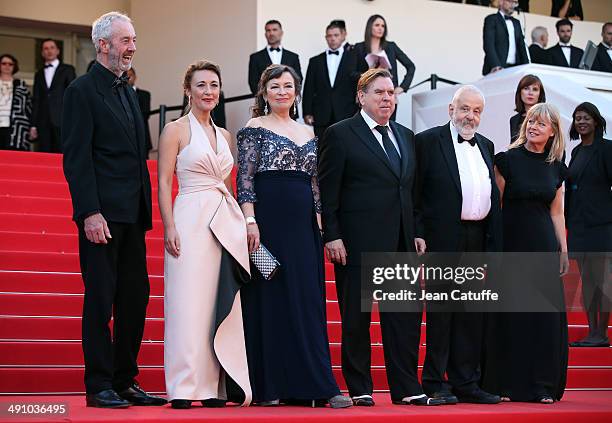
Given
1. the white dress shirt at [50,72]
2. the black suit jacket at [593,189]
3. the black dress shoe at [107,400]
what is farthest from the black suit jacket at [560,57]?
the black dress shoe at [107,400]

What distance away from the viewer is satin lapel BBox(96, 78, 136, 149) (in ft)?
18.2

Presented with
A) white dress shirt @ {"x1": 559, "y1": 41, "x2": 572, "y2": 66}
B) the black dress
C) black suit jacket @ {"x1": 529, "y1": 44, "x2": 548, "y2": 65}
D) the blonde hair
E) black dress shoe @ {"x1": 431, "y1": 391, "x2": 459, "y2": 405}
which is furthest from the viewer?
white dress shirt @ {"x1": 559, "y1": 41, "x2": 572, "y2": 66}

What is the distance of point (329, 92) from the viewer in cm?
1309

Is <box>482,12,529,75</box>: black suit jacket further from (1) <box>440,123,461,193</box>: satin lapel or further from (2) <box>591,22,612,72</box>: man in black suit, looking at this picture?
(1) <box>440,123,461,193</box>: satin lapel

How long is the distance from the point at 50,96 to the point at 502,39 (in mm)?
5300

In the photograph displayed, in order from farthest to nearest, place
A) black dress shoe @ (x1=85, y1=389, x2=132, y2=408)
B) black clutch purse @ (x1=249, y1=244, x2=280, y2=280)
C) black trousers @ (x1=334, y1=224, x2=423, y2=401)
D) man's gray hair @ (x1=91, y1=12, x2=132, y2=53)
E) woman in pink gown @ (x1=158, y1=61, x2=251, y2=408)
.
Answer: black trousers @ (x1=334, y1=224, x2=423, y2=401), black clutch purse @ (x1=249, y1=244, x2=280, y2=280), woman in pink gown @ (x1=158, y1=61, x2=251, y2=408), man's gray hair @ (x1=91, y1=12, x2=132, y2=53), black dress shoe @ (x1=85, y1=389, x2=132, y2=408)

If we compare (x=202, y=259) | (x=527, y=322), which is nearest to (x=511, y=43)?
(x=527, y=322)

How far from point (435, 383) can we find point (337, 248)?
35.7 inches

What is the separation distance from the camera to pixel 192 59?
1608 cm

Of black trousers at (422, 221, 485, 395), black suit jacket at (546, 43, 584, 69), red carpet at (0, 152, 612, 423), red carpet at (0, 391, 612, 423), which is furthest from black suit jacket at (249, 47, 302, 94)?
red carpet at (0, 391, 612, 423)

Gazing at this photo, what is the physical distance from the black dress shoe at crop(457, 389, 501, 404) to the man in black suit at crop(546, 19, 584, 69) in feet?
30.4

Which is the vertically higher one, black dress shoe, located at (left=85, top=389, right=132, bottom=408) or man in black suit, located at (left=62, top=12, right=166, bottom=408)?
man in black suit, located at (left=62, top=12, right=166, bottom=408)

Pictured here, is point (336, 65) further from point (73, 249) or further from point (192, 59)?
point (73, 249)

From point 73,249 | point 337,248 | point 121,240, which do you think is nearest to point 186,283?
point 121,240
